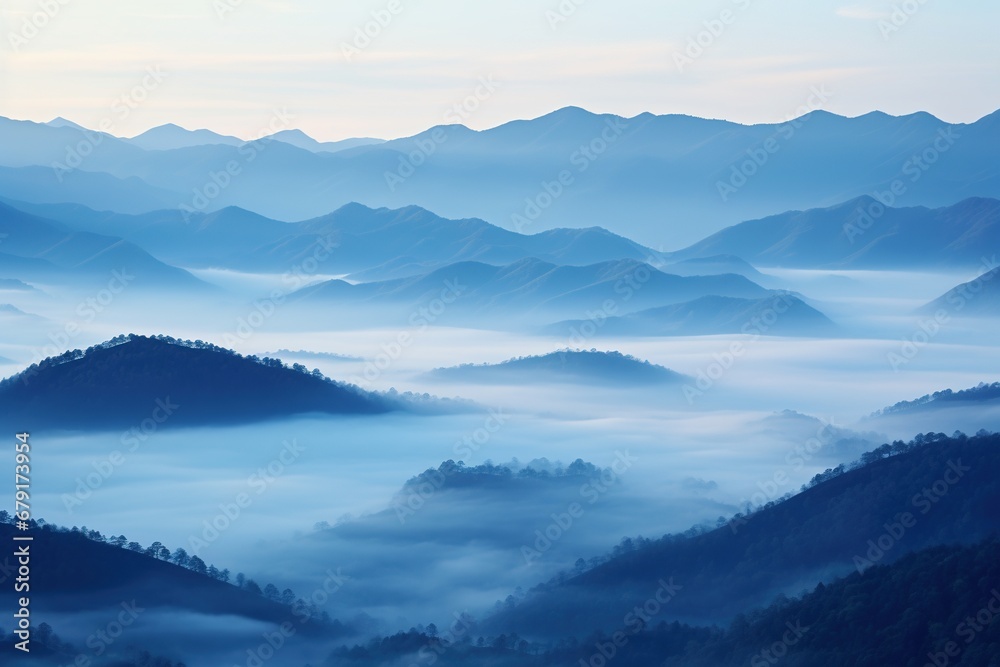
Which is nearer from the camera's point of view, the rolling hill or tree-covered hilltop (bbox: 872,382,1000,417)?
tree-covered hilltop (bbox: 872,382,1000,417)

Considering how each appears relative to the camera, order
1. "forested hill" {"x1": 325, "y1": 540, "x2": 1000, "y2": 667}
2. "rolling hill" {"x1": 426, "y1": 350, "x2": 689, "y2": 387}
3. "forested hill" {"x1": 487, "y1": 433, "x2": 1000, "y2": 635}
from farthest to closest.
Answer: "rolling hill" {"x1": 426, "y1": 350, "x2": 689, "y2": 387}
"forested hill" {"x1": 487, "y1": 433, "x2": 1000, "y2": 635}
"forested hill" {"x1": 325, "y1": 540, "x2": 1000, "y2": 667}

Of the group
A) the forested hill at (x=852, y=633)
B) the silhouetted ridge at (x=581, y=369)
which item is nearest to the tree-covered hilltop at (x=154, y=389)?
the silhouetted ridge at (x=581, y=369)

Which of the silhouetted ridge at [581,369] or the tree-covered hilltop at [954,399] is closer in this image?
the tree-covered hilltop at [954,399]

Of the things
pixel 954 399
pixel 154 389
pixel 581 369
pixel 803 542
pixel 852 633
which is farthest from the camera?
pixel 581 369

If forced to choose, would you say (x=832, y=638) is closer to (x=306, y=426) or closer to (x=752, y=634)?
(x=752, y=634)

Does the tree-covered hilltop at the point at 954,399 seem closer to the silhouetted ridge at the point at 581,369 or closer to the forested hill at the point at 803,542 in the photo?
the silhouetted ridge at the point at 581,369

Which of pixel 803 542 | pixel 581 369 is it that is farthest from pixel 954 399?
pixel 803 542

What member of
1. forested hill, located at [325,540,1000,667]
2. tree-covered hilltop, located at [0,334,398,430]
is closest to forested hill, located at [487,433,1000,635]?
forested hill, located at [325,540,1000,667]

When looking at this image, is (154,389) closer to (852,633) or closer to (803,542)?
(803,542)

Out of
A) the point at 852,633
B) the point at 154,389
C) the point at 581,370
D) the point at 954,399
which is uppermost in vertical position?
the point at 581,370

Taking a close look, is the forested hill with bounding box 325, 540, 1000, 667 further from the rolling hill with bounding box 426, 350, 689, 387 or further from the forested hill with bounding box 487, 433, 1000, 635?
the rolling hill with bounding box 426, 350, 689, 387
